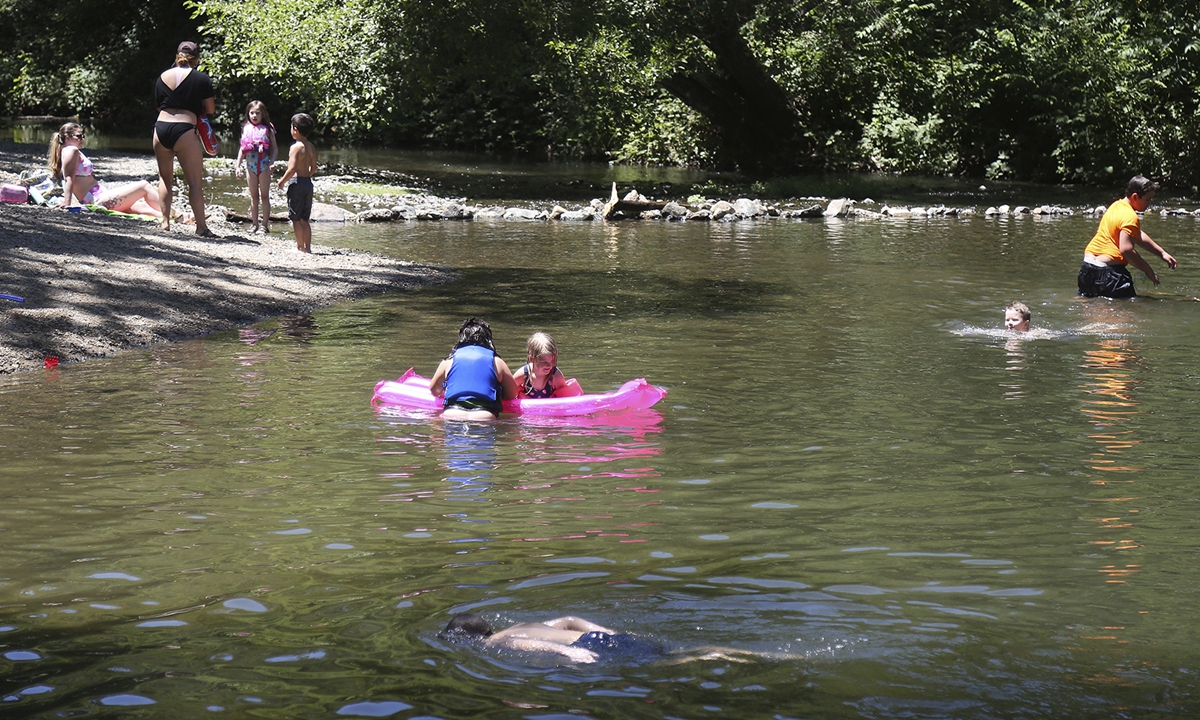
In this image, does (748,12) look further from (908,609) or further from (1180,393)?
(908,609)

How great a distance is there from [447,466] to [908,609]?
131 inches

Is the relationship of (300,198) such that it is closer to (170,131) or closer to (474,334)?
(170,131)

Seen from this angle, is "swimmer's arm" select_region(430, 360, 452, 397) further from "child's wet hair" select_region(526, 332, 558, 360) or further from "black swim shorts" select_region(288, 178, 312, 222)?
"black swim shorts" select_region(288, 178, 312, 222)

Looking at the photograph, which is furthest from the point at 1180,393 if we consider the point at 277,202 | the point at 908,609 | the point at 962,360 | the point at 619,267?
the point at 277,202

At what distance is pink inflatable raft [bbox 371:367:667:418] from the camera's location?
29.2 feet

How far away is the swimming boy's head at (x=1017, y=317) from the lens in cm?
1211

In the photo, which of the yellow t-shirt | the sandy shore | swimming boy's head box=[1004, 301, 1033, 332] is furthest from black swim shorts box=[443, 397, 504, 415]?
the yellow t-shirt

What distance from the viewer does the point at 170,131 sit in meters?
15.5

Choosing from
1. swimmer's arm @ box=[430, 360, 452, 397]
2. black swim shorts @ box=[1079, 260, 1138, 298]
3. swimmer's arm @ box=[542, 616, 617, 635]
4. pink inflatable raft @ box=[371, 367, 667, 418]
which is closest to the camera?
swimmer's arm @ box=[542, 616, 617, 635]

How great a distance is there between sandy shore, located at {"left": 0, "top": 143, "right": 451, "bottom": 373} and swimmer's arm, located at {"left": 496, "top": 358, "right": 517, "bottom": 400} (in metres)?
3.96

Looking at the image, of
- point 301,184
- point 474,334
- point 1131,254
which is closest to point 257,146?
point 301,184

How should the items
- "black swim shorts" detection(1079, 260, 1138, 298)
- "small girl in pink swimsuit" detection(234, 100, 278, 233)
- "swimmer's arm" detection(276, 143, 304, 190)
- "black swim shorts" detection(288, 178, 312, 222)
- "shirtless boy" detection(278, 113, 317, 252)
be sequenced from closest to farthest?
1. "black swim shorts" detection(1079, 260, 1138, 298)
2. "swimmer's arm" detection(276, 143, 304, 190)
3. "shirtless boy" detection(278, 113, 317, 252)
4. "black swim shorts" detection(288, 178, 312, 222)
5. "small girl in pink swimsuit" detection(234, 100, 278, 233)

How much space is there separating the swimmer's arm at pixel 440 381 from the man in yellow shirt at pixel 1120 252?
882 centimetres

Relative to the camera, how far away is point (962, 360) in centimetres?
1099
